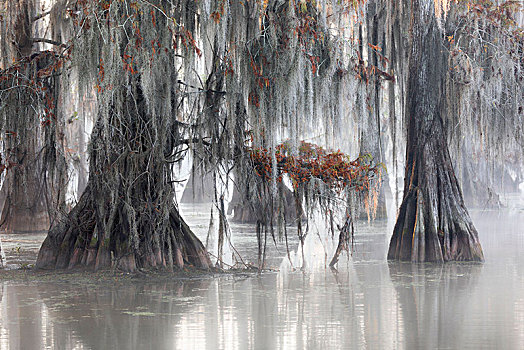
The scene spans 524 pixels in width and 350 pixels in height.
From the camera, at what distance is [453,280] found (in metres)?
11.0

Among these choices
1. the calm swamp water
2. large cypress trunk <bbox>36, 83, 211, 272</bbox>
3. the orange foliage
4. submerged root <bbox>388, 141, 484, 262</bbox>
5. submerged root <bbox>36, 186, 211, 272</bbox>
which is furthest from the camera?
submerged root <bbox>388, 141, 484, 262</bbox>

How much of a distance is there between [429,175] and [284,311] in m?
5.41

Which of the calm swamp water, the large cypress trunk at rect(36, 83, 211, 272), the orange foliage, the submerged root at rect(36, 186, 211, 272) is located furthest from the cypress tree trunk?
the orange foliage

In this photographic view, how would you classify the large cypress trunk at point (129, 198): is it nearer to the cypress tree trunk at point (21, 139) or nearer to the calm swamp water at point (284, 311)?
the calm swamp water at point (284, 311)

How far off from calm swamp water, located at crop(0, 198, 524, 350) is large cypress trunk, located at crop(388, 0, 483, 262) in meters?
0.49

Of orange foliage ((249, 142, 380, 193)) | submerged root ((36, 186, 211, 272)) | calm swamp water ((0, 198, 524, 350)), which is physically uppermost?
orange foliage ((249, 142, 380, 193))

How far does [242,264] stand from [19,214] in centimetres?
885

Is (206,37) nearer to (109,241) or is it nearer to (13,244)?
(109,241)

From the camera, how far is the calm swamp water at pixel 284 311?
22.9 ft

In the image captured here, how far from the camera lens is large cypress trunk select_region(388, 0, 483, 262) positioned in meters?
12.8

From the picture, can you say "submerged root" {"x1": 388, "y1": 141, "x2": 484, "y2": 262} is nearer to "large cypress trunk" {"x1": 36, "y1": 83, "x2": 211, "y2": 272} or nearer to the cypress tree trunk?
"large cypress trunk" {"x1": 36, "y1": 83, "x2": 211, "y2": 272}

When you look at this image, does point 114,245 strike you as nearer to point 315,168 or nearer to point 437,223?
point 315,168

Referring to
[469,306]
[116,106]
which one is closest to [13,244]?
[116,106]

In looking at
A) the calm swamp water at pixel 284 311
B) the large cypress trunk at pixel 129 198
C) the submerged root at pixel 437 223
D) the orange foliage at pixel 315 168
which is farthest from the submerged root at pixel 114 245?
the submerged root at pixel 437 223
